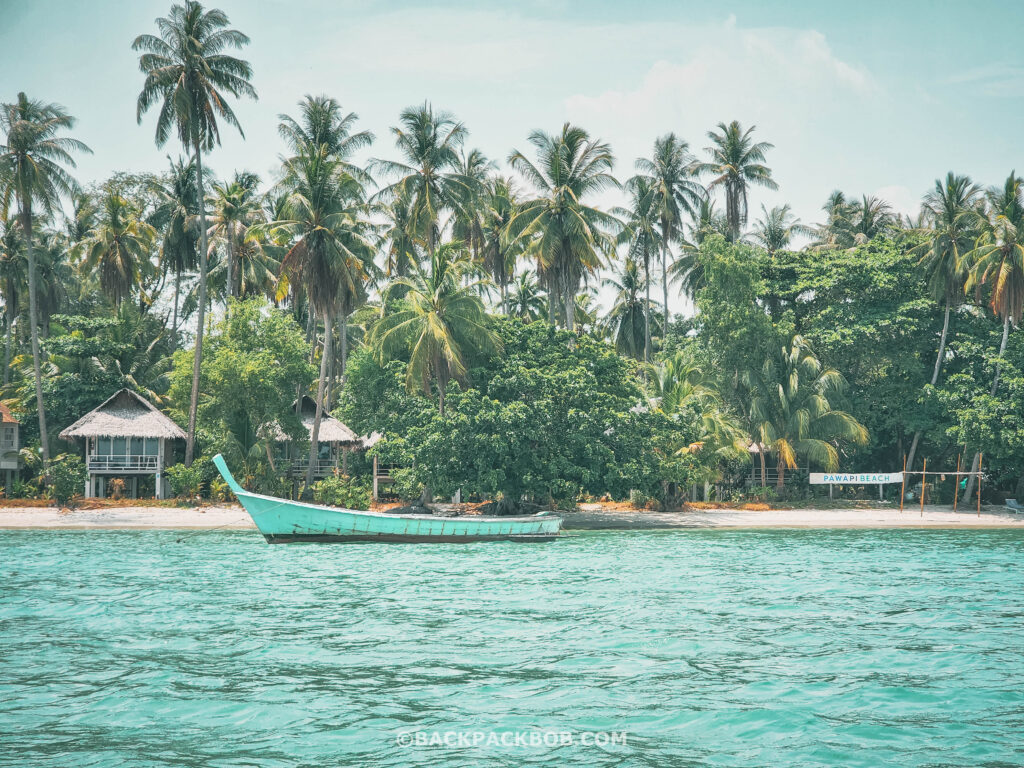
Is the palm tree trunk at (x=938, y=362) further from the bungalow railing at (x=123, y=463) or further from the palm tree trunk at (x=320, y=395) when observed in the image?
the bungalow railing at (x=123, y=463)

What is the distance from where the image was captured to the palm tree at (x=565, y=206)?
123 ft

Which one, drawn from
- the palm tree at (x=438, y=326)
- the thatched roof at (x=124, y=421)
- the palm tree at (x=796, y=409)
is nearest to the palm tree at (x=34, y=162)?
the thatched roof at (x=124, y=421)

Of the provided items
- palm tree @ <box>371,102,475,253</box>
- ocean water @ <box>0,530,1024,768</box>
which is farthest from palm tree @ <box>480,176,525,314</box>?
ocean water @ <box>0,530,1024,768</box>

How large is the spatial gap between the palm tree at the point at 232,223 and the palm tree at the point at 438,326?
13.2 metres

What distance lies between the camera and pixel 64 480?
1335 inches

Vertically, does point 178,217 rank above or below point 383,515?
above

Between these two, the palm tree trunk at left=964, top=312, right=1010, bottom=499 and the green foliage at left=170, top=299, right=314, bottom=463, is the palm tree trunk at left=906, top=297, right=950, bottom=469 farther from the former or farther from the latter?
the green foliage at left=170, top=299, right=314, bottom=463

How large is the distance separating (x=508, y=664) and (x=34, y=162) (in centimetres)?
3245

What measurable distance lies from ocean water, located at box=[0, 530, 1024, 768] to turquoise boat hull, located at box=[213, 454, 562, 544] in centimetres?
292

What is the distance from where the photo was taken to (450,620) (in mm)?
14594

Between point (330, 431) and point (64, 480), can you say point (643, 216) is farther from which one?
point (64, 480)

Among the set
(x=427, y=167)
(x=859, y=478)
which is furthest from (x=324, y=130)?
(x=859, y=478)

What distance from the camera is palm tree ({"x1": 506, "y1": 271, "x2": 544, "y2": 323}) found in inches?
2147

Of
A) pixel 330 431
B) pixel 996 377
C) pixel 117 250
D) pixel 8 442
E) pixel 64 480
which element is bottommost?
pixel 64 480
